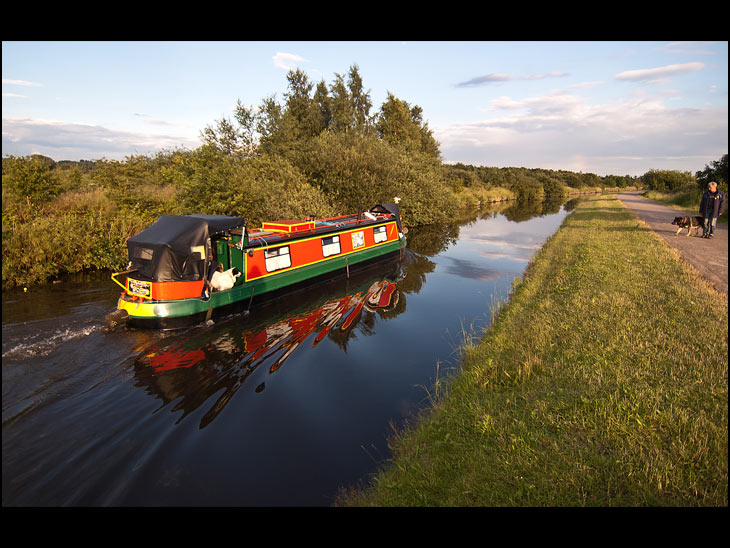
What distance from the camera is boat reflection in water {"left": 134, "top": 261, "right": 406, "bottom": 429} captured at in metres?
5.96

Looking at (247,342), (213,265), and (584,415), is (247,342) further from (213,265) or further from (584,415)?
(584,415)

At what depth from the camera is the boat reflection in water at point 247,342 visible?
19.6 feet

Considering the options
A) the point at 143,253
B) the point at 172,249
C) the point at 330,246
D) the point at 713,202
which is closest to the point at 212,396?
the point at 172,249

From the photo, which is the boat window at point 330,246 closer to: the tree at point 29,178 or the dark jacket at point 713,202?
the tree at point 29,178

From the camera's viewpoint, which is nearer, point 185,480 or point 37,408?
point 185,480

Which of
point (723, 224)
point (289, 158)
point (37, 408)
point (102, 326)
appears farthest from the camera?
point (289, 158)

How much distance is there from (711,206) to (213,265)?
14827mm

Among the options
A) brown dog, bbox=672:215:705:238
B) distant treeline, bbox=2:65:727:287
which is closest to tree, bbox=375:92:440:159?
distant treeline, bbox=2:65:727:287

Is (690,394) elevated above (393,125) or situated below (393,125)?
below

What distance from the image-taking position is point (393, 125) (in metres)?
36.2
